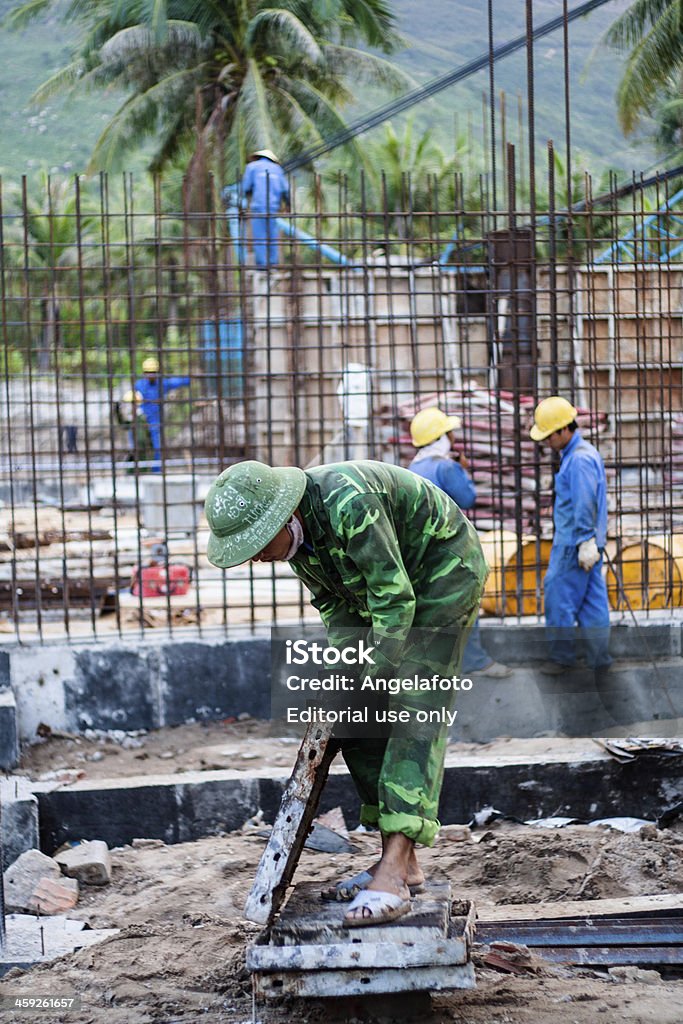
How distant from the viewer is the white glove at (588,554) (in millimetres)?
7695

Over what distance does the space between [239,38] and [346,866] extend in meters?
24.0

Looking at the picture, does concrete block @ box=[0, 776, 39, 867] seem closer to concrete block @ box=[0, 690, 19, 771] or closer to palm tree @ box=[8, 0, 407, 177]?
concrete block @ box=[0, 690, 19, 771]

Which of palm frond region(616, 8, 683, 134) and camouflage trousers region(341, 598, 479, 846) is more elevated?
palm frond region(616, 8, 683, 134)

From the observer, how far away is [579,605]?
311 inches

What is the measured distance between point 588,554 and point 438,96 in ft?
257

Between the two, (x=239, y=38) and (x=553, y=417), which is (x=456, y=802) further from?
(x=239, y=38)

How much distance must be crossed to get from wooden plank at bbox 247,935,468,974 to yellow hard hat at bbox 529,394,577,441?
16.2 ft

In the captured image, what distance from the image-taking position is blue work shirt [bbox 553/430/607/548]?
7762 millimetres

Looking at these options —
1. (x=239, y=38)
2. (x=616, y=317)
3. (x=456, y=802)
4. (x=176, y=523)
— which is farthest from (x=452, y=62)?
(x=456, y=802)

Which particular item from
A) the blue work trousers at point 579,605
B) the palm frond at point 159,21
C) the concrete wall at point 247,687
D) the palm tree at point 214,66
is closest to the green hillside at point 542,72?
the palm tree at point 214,66

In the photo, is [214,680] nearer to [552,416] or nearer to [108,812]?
[108,812]

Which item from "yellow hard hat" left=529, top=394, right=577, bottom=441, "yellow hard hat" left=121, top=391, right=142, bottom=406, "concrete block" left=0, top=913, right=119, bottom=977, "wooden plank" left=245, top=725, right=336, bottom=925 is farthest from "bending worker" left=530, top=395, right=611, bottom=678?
"wooden plank" left=245, top=725, right=336, bottom=925

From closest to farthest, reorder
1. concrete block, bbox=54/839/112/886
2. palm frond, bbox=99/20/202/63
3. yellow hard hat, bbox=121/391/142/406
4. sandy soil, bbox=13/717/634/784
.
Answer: concrete block, bbox=54/839/112/886 → sandy soil, bbox=13/717/634/784 → yellow hard hat, bbox=121/391/142/406 → palm frond, bbox=99/20/202/63

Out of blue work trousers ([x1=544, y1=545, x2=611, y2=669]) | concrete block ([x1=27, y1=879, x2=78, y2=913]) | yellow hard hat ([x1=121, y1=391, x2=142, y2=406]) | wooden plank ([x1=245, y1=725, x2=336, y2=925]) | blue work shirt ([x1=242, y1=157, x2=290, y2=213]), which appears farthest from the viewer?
blue work shirt ([x1=242, y1=157, x2=290, y2=213])
